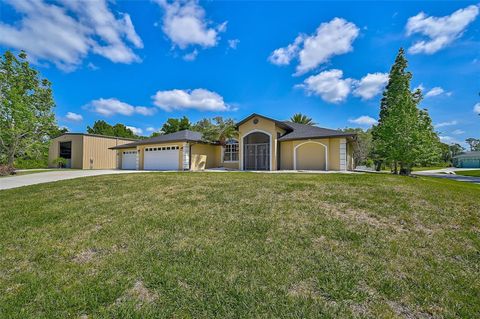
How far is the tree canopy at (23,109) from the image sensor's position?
71.3 ft

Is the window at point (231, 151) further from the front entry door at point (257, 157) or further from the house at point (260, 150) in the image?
the front entry door at point (257, 157)

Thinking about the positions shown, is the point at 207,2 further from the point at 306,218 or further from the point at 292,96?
the point at 292,96

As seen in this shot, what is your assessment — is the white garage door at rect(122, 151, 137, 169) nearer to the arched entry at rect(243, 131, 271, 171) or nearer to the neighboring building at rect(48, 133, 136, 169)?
the neighboring building at rect(48, 133, 136, 169)

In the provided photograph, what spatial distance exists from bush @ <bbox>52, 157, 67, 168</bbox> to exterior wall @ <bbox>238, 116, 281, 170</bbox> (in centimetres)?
2640

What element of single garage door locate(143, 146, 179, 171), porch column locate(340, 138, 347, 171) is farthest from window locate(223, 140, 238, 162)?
porch column locate(340, 138, 347, 171)

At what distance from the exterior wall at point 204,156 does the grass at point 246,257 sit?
15.1 m

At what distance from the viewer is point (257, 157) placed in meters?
21.3

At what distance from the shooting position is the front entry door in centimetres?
2083

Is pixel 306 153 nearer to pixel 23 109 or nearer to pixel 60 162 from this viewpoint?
pixel 23 109

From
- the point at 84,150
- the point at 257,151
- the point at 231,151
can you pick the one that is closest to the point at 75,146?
the point at 84,150

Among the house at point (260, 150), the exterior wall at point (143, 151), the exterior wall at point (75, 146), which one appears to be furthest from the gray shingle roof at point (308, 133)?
the exterior wall at point (75, 146)

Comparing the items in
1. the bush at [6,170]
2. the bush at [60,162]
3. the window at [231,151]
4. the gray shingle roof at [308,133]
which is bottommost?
the bush at [6,170]

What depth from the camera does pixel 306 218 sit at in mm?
5855

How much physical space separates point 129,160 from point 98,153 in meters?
7.15
